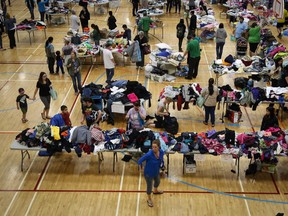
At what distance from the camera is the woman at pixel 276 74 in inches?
555

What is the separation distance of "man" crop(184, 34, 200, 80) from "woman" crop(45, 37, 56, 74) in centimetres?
517

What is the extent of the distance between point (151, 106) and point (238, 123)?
292cm

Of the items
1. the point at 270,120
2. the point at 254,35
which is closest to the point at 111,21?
the point at 254,35

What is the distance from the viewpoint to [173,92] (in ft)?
43.0

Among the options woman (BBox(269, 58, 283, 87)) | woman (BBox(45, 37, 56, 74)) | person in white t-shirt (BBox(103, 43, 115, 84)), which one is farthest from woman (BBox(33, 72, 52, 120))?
woman (BBox(269, 58, 283, 87))

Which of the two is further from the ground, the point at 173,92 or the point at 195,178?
the point at 173,92

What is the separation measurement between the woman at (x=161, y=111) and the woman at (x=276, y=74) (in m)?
3.93

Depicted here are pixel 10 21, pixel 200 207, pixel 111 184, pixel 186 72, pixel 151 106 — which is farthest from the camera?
pixel 10 21

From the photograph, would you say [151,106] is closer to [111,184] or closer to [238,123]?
[238,123]

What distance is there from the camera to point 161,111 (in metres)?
12.5

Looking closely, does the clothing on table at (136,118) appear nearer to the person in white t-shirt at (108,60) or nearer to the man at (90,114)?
the man at (90,114)

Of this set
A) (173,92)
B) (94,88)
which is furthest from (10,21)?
(173,92)

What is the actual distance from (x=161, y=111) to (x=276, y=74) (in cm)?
466

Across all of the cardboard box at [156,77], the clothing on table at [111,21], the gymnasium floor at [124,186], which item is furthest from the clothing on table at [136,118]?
the clothing on table at [111,21]
